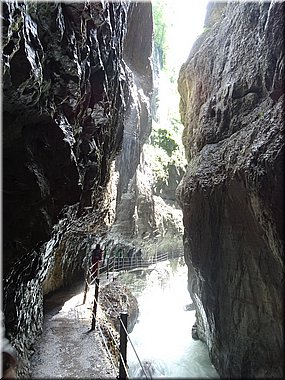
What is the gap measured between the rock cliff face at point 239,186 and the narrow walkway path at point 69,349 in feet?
7.15

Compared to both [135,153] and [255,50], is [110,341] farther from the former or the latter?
[135,153]

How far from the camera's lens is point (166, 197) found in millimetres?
22516

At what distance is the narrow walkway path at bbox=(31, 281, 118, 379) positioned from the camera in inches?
211

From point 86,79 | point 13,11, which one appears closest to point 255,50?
point 86,79

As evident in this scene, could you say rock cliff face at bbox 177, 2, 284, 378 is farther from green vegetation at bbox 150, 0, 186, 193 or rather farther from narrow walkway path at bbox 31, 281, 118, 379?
green vegetation at bbox 150, 0, 186, 193

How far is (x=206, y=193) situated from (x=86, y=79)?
4556mm

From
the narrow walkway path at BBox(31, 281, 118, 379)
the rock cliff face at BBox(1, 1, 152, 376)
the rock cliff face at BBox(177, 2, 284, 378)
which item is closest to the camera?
the rock cliff face at BBox(1, 1, 152, 376)

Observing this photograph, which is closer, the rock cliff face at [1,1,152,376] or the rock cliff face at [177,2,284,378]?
the rock cliff face at [1,1,152,376]

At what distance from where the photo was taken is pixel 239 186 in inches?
286

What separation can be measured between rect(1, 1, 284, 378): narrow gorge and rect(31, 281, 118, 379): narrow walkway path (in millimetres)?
307

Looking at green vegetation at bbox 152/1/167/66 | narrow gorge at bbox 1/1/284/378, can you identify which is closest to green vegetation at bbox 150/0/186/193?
green vegetation at bbox 152/1/167/66

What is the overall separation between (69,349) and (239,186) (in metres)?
5.01

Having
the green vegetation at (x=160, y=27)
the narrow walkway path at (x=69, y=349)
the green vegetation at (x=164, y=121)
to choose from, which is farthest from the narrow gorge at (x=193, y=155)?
the green vegetation at (x=160, y=27)

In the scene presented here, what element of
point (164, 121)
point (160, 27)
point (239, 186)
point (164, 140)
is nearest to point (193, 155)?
point (239, 186)
